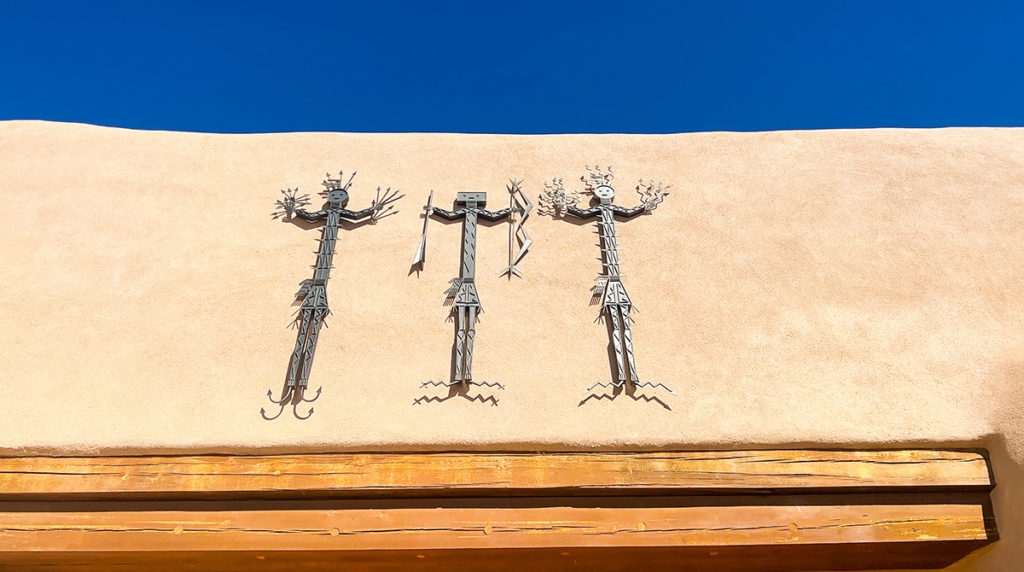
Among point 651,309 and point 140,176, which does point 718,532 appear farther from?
point 140,176

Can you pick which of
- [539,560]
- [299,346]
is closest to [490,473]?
[539,560]

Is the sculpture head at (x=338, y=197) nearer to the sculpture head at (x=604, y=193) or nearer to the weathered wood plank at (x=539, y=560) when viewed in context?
the sculpture head at (x=604, y=193)

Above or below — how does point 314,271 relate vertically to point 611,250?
below

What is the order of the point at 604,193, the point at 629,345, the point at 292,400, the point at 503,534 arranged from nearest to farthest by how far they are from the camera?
1. the point at 503,534
2. the point at 292,400
3. the point at 629,345
4. the point at 604,193

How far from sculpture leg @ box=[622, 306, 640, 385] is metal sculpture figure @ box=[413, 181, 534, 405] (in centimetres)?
59

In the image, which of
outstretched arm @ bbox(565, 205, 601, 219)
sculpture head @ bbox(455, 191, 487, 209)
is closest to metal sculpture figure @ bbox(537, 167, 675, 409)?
outstretched arm @ bbox(565, 205, 601, 219)

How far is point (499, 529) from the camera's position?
2701 mm

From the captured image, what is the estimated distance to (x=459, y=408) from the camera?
2.96 metres

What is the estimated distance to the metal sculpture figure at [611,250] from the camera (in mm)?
3027

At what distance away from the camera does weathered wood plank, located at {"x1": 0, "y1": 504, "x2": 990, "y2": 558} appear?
2.68 metres

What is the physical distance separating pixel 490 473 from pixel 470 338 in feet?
2.27

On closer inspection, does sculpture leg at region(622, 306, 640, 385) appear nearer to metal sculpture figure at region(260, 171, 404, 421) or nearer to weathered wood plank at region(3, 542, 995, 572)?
weathered wood plank at region(3, 542, 995, 572)

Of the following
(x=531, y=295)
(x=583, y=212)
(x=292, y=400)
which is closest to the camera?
(x=292, y=400)

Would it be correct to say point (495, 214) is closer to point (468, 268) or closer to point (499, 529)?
point (468, 268)
